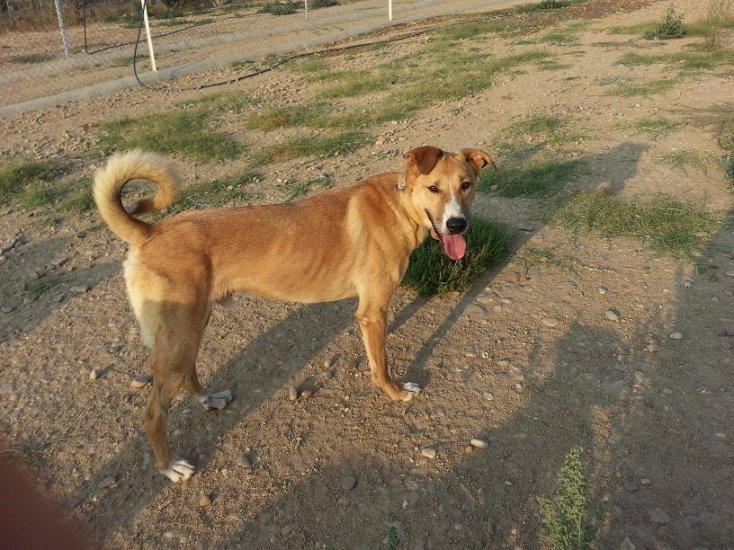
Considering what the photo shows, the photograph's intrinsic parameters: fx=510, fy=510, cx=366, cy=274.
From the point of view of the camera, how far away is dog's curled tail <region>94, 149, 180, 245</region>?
2844 millimetres

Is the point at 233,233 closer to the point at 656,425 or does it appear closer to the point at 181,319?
the point at 181,319

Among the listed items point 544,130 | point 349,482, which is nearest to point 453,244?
point 349,482

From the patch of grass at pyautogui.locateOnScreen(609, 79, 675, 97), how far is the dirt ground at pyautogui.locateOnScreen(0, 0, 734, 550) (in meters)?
3.82

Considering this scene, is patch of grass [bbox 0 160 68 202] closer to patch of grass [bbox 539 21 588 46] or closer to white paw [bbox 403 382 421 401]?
white paw [bbox 403 382 421 401]

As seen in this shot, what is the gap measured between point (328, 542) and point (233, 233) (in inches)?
68.6

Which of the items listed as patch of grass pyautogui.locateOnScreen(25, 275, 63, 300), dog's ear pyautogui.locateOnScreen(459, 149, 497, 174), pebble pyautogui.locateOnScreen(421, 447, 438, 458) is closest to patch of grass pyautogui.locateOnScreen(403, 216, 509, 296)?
dog's ear pyautogui.locateOnScreen(459, 149, 497, 174)

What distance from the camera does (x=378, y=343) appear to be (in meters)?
3.39

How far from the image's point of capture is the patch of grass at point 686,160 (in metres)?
6.13

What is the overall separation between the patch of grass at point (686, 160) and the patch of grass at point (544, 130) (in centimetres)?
124

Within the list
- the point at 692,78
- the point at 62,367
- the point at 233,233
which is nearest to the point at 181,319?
the point at 233,233

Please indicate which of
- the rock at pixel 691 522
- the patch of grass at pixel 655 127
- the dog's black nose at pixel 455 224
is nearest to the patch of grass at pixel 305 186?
the dog's black nose at pixel 455 224

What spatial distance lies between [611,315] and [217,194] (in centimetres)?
471

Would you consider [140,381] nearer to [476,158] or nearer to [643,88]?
[476,158]

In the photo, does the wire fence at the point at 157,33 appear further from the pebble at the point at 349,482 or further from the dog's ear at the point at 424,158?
the pebble at the point at 349,482
